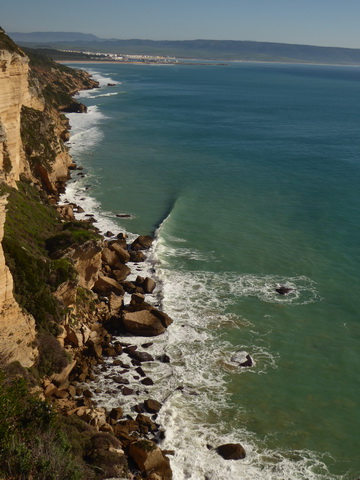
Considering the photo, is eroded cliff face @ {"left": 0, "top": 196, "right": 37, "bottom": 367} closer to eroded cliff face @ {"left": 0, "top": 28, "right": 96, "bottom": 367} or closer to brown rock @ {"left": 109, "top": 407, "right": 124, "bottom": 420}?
eroded cliff face @ {"left": 0, "top": 28, "right": 96, "bottom": 367}

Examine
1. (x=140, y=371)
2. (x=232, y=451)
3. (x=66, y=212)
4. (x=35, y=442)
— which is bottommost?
(x=232, y=451)

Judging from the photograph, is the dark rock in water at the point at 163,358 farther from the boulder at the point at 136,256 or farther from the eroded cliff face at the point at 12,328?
the boulder at the point at 136,256

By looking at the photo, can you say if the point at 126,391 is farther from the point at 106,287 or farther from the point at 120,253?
the point at 120,253

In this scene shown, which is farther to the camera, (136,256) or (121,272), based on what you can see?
(136,256)

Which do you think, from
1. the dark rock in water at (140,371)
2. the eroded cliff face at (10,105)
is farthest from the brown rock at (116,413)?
the eroded cliff face at (10,105)

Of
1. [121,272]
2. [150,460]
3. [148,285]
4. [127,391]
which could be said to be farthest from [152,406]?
[121,272]

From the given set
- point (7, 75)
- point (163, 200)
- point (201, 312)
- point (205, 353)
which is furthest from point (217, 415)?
point (163, 200)

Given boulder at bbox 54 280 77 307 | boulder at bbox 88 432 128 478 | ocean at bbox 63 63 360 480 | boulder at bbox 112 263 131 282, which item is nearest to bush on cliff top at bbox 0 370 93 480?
boulder at bbox 88 432 128 478
